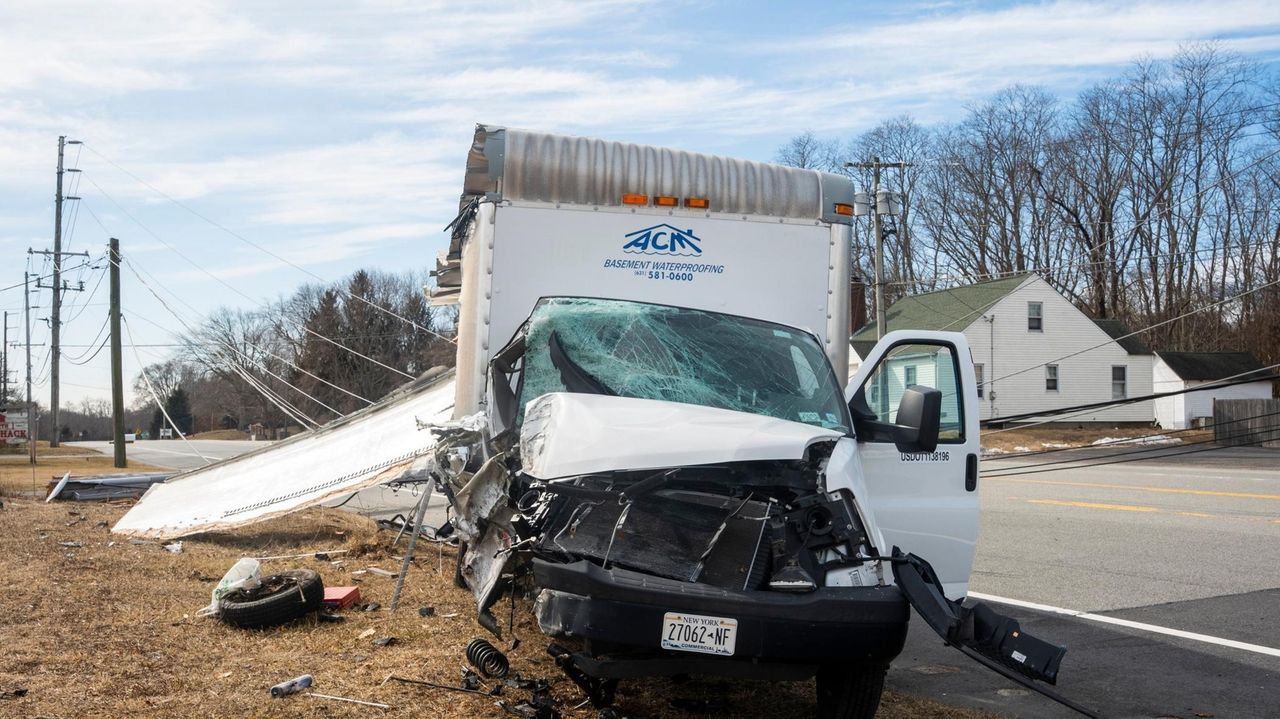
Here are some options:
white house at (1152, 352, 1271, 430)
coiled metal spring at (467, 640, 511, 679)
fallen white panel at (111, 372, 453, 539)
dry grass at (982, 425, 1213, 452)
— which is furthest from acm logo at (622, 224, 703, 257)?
white house at (1152, 352, 1271, 430)

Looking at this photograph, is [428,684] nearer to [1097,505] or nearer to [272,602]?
[272,602]

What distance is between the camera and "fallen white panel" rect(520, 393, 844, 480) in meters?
4.70

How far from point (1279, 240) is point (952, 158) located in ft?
55.5

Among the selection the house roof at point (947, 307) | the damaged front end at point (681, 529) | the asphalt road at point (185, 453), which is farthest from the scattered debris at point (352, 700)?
the house roof at point (947, 307)

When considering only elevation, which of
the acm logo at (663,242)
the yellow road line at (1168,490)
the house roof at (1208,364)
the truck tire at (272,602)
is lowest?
the yellow road line at (1168,490)

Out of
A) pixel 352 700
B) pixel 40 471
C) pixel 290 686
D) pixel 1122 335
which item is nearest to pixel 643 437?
pixel 352 700

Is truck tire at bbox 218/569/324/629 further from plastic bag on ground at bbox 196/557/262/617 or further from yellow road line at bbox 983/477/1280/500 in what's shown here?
yellow road line at bbox 983/477/1280/500

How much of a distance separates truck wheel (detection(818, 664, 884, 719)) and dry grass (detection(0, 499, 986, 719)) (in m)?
0.61

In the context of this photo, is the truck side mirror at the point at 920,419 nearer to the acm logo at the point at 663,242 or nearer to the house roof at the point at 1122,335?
the acm logo at the point at 663,242

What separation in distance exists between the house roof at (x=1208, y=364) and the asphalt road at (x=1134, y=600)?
100 feet

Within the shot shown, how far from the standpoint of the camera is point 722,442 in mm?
4762

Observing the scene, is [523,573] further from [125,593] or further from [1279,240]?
[1279,240]

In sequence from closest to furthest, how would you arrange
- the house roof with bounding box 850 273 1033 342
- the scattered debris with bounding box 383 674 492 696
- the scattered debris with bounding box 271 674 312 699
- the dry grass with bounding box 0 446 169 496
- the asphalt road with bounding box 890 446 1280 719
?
the scattered debris with bounding box 271 674 312 699
the scattered debris with bounding box 383 674 492 696
the asphalt road with bounding box 890 446 1280 719
the dry grass with bounding box 0 446 169 496
the house roof with bounding box 850 273 1033 342

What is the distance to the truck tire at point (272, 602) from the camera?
6.92m
